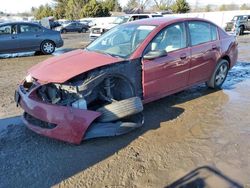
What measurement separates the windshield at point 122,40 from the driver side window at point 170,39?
207mm

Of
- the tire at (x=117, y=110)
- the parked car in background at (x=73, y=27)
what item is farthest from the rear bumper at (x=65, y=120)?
the parked car in background at (x=73, y=27)

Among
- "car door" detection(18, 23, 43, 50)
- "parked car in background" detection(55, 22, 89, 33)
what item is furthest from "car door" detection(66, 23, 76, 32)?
"car door" detection(18, 23, 43, 50)

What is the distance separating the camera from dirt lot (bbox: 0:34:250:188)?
135 inches

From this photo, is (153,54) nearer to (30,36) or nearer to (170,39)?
(170,39)

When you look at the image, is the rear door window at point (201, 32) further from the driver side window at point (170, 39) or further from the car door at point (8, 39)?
the car door at point (8, 39)

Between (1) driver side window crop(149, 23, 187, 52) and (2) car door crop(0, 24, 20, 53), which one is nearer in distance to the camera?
(1) driver side window crop(149, 23, 187, 52)

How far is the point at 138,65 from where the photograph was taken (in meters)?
4.84

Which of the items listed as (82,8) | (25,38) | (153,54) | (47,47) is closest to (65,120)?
(153,54)

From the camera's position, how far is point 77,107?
13.8 feet

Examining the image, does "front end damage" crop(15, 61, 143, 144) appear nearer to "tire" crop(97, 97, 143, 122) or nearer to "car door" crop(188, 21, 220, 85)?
"tire" crop(97, 97, 143, 122)

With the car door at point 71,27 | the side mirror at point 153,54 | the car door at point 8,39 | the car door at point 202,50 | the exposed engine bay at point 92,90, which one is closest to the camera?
the exposed engine bay at point 92,90

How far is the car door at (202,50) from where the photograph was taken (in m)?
5.82

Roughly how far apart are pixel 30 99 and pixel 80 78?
2.49 ft

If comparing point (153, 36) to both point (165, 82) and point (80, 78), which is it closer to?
Result: point (165, 82)
